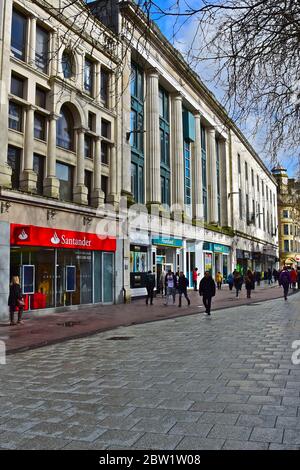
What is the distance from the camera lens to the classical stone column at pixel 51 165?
19.8 meters

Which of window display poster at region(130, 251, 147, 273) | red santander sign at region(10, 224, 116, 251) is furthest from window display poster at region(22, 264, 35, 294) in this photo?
window display poster at region(130, 251, 147, 273)

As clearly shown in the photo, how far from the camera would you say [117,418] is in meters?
5.08

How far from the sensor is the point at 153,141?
101 ft

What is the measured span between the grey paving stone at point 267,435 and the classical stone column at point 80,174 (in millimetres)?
18672

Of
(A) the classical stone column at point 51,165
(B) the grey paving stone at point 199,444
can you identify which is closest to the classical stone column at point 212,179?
(A) the classical stone column at point 51,165

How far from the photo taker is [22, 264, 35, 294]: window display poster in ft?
59.3

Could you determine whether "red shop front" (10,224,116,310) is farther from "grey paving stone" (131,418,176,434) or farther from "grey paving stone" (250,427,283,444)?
"grey paving stone" (250,427,283,444)

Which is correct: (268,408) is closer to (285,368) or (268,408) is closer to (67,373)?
(285,368)

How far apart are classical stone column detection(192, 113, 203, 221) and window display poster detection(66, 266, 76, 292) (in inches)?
737

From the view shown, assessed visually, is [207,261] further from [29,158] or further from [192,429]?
[192,429]

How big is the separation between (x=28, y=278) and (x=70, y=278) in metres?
3.17

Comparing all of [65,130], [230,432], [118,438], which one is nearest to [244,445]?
[230,432]

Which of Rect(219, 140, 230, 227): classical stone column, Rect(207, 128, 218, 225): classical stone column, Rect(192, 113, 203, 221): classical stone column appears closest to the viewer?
Rect(192, 113, 203, 221): classical stone column

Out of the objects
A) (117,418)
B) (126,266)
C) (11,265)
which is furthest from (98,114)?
(117,418)
